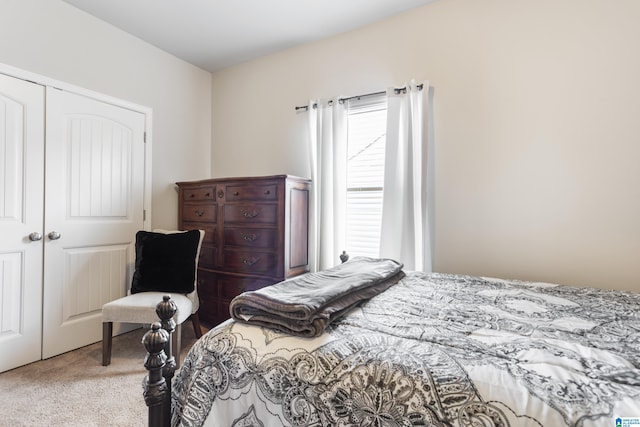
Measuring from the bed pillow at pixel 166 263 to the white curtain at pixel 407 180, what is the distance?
159 cm

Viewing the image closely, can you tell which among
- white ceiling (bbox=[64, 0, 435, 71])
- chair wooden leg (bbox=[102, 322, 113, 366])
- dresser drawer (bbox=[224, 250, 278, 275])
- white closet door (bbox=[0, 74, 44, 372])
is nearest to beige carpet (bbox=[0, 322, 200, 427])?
chair wooden leg (bbox=[102, 322, 113, 366])

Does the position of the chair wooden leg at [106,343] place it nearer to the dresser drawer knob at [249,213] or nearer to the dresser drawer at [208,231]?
the dresser drawer at [208,231]

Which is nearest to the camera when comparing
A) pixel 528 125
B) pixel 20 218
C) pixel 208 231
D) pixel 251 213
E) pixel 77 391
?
pixel 77 391

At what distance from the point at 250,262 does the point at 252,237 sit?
0.71 feet

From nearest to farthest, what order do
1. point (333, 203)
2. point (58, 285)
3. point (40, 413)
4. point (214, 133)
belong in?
point (40, 413), point (58, 285), point (333, 203), point (214, 133)

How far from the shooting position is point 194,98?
350 cm

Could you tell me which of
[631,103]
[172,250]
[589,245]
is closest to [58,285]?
[172,250]

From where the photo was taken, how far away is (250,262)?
2672mm

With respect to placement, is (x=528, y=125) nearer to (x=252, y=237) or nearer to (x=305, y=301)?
(x=305, y=301)

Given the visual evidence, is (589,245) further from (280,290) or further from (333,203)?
(280,290)

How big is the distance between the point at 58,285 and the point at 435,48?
3.48 m

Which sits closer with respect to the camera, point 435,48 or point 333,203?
point 435,48

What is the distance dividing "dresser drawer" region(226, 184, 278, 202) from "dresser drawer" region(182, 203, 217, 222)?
0.25m

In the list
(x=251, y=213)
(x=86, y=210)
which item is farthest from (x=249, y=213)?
(x=86, y=210)
